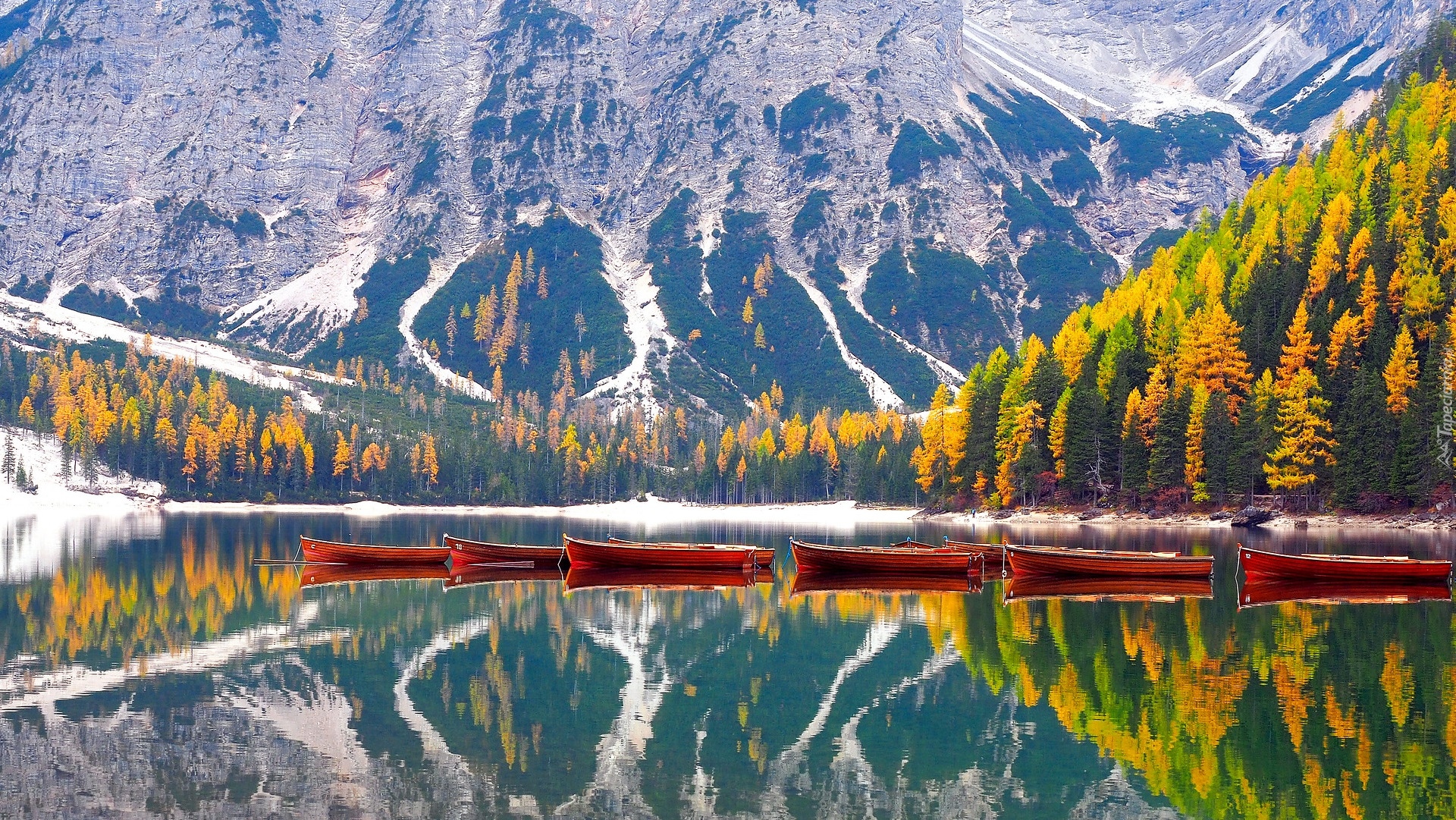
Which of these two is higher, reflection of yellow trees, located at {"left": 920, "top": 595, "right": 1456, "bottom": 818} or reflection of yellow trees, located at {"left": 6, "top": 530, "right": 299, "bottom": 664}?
reflection of yellow trees, located at {"left": 920, "top": 595, "right": 1456, "bottom": 818}

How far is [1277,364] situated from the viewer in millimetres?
117625

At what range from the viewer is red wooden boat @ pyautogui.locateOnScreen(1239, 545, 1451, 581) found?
58.5 metres

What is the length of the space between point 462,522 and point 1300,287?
103400 mm

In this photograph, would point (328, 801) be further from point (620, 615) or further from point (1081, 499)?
point (1081, 499)

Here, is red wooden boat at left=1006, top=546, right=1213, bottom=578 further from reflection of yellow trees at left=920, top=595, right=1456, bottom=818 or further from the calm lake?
reflection of yellow trees at left=920, top=595, right=1456, bottom=818

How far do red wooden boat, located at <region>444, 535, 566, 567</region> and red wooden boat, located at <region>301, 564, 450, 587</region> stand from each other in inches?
57.9

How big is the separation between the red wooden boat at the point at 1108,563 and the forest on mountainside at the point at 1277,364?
47058 millimetres

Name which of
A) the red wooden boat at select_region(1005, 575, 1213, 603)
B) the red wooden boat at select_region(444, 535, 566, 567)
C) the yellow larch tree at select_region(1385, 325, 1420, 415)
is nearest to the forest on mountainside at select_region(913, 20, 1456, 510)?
the yellow larch tree at select_region(1385, 325, 1420, 415)

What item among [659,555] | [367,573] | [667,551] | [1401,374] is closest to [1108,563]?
[667,551]

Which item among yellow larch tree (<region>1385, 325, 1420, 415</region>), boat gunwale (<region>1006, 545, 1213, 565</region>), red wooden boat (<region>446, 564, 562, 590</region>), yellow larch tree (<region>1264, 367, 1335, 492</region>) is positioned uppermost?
yellow larch tree (<region>1385, 325, 1420, 415</region>)

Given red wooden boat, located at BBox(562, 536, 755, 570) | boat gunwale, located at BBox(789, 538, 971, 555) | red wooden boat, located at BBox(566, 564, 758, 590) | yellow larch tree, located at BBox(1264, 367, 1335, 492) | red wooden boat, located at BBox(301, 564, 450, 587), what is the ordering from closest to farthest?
red wooden boat, located at BBox(566, 564, 758, 590)
boat gunwale, located at BBox(789, 538, 971, 555)
red wooden boat, located at BBox(301, 564, 450, 587)
red wooden boat, located at BBox(562, 536, 755, 570)
yellow larch tree, located at BBox(1264, 367, 1335, 492)

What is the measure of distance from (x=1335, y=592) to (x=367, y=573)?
5410 centimetres

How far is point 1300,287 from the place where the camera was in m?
120

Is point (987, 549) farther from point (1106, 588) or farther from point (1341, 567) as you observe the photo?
point (1341, 567)
